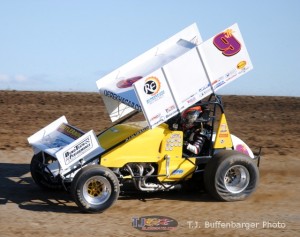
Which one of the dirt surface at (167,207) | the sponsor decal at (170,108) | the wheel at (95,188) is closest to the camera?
the dirt surface at (167,207)

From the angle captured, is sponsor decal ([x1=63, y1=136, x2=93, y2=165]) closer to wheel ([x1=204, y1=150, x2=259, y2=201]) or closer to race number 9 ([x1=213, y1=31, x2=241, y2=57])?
wheel ([x1=204, y1=150, x2=259, y2=201])

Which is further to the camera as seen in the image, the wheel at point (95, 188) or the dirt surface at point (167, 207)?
the wheel at point (95, 188)

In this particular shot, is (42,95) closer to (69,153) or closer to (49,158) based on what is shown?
(49,158)

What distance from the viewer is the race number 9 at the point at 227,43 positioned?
9.49 metres

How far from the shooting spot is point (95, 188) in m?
8.97

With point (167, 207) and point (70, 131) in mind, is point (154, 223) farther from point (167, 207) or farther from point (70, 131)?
point (70, 131)

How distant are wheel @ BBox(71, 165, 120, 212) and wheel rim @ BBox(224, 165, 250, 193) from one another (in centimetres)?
201

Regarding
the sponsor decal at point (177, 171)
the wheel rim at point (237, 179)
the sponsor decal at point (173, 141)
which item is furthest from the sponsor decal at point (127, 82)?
the wheel rim at point (237, 179)

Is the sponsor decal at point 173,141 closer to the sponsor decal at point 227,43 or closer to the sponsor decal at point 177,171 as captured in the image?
the sponsor decal at point 177,171

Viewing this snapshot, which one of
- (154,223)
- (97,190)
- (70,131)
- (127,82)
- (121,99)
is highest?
(127,82)

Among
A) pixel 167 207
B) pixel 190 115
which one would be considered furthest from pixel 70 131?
pixel 167 207

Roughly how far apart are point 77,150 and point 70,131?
1.32 metres

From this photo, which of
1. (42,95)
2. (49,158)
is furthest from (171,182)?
(42,95)

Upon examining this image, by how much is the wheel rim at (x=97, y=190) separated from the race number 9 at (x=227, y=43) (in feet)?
9.67
